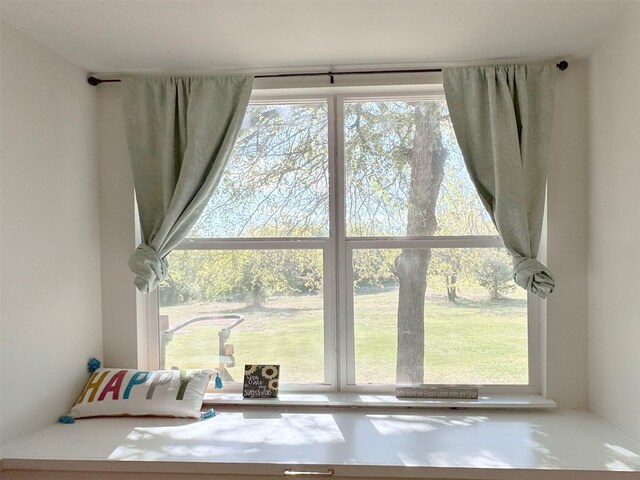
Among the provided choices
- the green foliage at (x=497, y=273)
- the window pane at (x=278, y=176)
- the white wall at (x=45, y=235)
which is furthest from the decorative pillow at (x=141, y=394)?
the green foliage at (x=497, y=273)

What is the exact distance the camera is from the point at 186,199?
2385 millimetres

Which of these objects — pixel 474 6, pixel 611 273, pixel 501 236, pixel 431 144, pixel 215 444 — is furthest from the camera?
pixel 431 144

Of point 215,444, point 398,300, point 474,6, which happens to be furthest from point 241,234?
point 474,6

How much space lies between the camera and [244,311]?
2598 mm

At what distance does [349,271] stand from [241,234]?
58cm

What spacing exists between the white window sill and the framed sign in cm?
3

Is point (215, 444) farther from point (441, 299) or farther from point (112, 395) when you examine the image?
point (441, 299)

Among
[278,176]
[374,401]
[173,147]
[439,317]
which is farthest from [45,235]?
[439,317]

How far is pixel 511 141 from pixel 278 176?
111 cm

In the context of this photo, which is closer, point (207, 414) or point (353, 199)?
A: point (207, 414)

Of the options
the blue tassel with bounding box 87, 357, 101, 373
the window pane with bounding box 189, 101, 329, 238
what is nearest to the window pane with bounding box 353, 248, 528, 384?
the window pane with bounding box 189, 101, 329, 238

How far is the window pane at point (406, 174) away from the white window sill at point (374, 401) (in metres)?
0.79

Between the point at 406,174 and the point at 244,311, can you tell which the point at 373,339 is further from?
the point at 406,174

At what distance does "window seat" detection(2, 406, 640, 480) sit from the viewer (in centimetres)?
179
